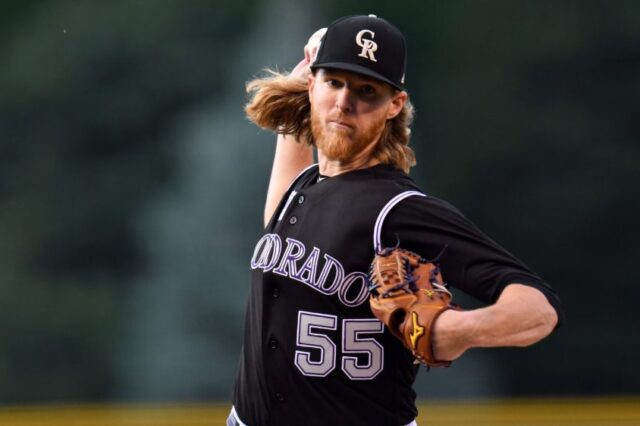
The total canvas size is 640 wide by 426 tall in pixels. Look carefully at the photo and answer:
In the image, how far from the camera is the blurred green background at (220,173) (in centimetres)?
504

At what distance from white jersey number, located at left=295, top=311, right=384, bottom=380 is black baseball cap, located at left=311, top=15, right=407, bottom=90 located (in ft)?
1.82

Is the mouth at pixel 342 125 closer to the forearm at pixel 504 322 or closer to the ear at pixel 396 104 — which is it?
the ear at pixel 396 104

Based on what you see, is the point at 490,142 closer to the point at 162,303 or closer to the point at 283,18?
the point at 283,18

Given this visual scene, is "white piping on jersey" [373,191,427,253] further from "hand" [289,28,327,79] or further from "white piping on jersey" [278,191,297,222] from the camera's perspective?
"hand" [289,28,327,79]

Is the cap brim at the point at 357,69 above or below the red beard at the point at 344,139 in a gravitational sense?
above

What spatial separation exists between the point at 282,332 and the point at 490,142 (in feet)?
9.62

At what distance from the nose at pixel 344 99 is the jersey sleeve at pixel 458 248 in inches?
10.4

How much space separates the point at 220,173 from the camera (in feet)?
17.0

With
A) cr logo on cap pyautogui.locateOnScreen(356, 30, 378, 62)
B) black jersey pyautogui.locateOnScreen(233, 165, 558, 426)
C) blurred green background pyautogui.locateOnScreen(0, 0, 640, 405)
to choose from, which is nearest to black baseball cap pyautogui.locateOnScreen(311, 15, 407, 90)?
cr logo on cap pyautogui.locateOnScreen(356, 30, 378, 62)

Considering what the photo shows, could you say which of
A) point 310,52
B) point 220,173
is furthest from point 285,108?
point 220,173

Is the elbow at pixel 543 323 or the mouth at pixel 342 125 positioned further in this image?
the mouth at pixel 342 125

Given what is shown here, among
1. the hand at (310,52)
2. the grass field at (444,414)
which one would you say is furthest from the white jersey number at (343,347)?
the grass field at (444,414)

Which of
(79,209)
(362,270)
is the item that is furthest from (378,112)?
(79,209)

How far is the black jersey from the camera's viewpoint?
234 cm
